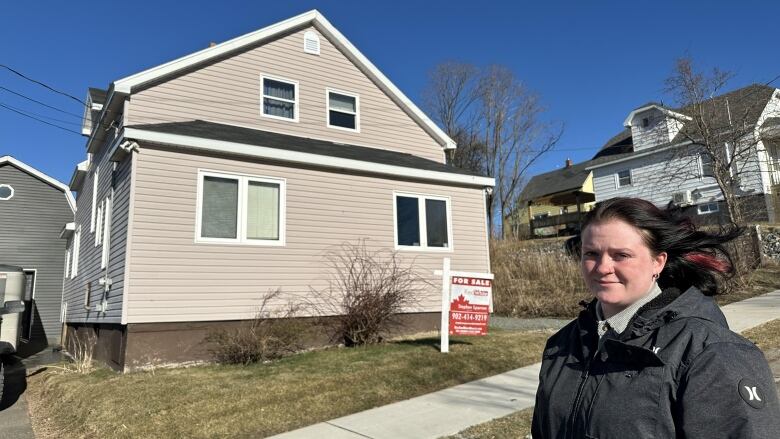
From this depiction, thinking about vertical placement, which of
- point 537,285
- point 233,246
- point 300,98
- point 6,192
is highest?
point 300,98

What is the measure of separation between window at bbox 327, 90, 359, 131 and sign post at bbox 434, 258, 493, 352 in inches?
237

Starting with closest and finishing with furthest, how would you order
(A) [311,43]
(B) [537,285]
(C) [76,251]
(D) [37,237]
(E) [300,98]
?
(E) [300,98], (A) [311,43], (B) [537,285], (C) [76,251], (D) [37,237]

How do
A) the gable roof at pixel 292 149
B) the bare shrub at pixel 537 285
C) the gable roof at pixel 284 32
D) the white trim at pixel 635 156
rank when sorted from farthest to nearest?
the white trim at pixel 635 156
the bare shrub at pixel 537 285
the gable roof at pixel 284 32
the gable roof at pixel 292 149

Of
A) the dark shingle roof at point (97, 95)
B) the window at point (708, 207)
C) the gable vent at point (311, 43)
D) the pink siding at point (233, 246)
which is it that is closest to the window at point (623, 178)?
the window at point (708, 207)

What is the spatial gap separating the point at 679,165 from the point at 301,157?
22404 millimetres

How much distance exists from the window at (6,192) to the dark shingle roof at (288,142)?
1414 centimetres

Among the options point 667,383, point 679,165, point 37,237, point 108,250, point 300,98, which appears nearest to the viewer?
point 667,383

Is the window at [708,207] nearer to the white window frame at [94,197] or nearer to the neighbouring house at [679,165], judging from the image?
the neighbouring house at [679,165]

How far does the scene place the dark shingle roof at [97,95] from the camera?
1249cm

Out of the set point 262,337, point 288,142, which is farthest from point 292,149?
point 262,337

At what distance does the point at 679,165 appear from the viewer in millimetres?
25156

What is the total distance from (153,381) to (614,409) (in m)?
7.22

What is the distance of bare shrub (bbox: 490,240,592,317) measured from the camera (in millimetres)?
13282

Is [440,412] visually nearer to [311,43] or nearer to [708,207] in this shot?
[311,43]
